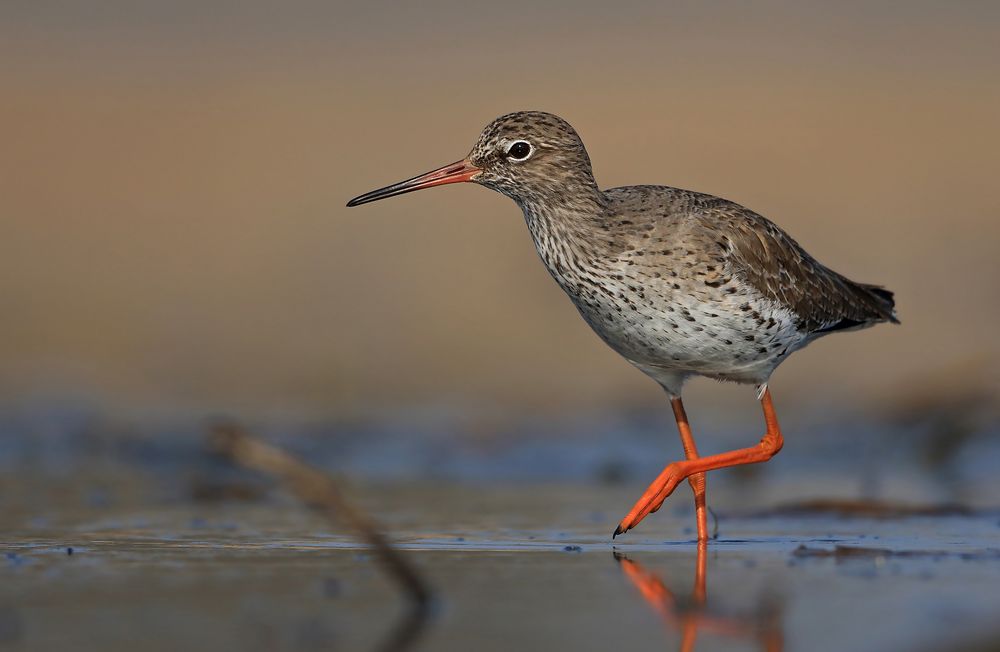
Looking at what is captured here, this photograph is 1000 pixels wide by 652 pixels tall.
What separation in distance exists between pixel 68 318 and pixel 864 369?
6.68 m

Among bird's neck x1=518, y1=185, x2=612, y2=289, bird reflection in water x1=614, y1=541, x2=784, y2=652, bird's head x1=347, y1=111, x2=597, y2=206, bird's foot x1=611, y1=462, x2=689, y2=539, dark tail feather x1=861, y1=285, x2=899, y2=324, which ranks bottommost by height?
bird reflection in water x1=614, y1=541, x2=784, y2=652

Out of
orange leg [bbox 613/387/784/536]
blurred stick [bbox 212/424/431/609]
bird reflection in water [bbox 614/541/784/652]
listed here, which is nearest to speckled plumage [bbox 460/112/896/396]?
orange leg [bbox 613/387/784/536]

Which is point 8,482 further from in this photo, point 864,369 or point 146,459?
point 864,369

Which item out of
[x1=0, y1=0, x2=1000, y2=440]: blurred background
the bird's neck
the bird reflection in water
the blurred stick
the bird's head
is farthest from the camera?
[x1=0, y1=0, x2=1000, y2=440]: blurred background

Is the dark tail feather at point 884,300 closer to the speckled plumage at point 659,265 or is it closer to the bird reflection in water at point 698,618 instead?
the speckled plumage at point 659,265

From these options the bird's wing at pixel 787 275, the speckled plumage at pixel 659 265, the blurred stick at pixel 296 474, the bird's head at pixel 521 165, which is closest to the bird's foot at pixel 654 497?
the speckled plumage at pixel 659 265

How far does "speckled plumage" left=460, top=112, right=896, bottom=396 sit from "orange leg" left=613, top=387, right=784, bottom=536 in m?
0.32

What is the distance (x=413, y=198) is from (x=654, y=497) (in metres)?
8.86

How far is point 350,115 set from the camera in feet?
65.3

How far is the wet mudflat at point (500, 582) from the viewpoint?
5.78 metres

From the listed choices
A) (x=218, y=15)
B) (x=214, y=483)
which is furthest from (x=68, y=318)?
(x=218, y=15)

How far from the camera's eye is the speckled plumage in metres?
8.41

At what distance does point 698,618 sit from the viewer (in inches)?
242

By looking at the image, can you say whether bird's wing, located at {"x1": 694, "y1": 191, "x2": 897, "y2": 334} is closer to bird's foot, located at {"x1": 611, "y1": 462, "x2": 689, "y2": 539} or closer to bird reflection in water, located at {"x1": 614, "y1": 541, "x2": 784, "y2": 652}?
bird's foot, located at {"x1": 611, "y1": 462, "x2": 689, "y2": 539}
